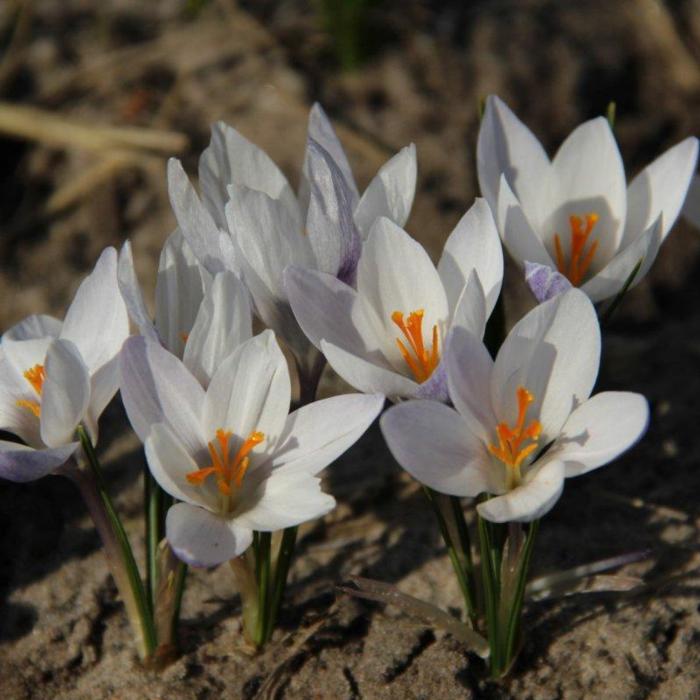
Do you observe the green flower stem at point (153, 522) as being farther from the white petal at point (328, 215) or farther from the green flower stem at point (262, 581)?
the white petal at point (328, 215)

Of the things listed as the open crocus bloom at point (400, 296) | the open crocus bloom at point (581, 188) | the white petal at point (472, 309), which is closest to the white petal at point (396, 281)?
the open crocus bloom at point (400, 296)

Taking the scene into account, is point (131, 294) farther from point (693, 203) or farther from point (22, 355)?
point (693, 203)

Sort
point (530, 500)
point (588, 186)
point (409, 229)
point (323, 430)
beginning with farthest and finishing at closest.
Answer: point (409, 229)
point (588, 186)
point (323, 430)
point (530, 500)

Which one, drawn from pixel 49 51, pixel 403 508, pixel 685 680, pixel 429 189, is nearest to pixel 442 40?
pixel 429 189

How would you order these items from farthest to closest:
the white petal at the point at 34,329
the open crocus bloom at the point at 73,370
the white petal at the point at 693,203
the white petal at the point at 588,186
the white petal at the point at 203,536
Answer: the white petal at the point at 693,203
the white petal at the point at 588,186
the white petal at the point at 34,329
the open crocus bloom at the point at 73,370
the white petal at the point at 203,536

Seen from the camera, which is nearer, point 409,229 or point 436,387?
point 436,387

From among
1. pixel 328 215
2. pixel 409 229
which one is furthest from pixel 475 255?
pixel 409 229
